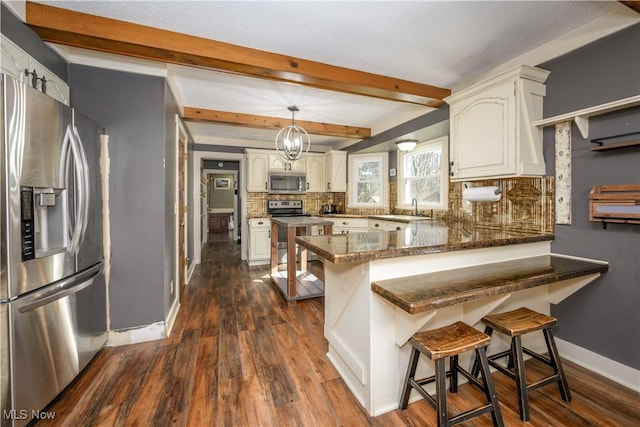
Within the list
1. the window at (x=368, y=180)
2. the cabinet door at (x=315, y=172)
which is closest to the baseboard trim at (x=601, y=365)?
the window at (x=368, y=180)

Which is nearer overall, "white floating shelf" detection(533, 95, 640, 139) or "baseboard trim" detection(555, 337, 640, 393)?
"white floating shelf" detection(533, 95, 640, 139)

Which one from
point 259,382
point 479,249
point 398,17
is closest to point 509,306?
point 479,249

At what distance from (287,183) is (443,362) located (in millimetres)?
4368

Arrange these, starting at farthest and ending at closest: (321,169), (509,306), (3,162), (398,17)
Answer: (321,169), (509,306), (398,17), (3,162)

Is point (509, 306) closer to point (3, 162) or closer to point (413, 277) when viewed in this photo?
point (413, 277)

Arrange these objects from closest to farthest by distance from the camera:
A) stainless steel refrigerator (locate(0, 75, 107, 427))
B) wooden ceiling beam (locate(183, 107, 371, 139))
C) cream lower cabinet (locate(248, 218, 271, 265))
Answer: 1. stainless steel refrigerator (locate(0, 75, 107, 427))
2. wooden ceiling beam (locate(183, 107, 371, 139))
3. cream lower cabinet (locate(248, 218, 271, 265))

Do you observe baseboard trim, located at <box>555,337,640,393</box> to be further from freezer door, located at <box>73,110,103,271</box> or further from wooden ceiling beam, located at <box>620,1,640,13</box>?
freezer door, located at <box>73,110,103,271</box>

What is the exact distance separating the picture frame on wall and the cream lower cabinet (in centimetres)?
563

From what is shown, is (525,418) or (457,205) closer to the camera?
(525,418)

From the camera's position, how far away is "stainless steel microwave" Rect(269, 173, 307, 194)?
5.23 m

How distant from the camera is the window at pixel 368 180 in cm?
505

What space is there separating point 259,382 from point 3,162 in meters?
1.86

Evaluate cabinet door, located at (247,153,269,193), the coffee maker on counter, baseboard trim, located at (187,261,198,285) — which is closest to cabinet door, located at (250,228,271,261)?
cabinet door, located at (247,153,269,193)

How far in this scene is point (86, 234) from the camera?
1.91 meters
